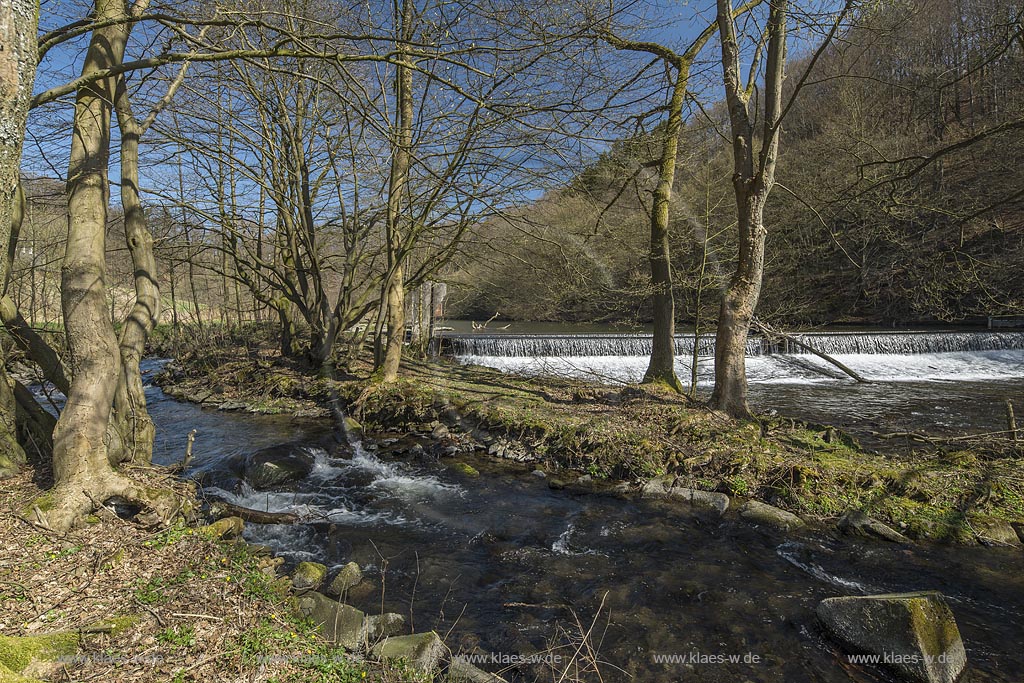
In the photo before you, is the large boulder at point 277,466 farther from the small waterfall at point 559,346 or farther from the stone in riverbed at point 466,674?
the small waterfall at point 559,346

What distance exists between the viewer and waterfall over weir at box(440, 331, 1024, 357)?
16.6m

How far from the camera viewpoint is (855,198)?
707cm

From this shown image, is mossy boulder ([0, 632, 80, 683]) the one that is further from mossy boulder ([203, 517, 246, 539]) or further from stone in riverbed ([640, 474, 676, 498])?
stone in riverbed ([640, 474, 676, 498])

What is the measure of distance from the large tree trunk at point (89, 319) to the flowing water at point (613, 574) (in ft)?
5.05

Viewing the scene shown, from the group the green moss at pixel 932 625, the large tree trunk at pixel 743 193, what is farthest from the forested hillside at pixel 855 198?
the green moss at pixel 932 625

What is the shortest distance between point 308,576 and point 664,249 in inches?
287

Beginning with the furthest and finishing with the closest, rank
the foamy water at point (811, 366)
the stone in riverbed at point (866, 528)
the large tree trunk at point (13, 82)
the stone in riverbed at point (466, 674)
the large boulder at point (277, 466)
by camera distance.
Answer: the foamy water at point (811, 366) < the large boulder at point (277, 466) < the stone in riverbed at point (866, 528) < the stone in riverbed at point (466, 674) < the large tree trunk at point (13, 82)

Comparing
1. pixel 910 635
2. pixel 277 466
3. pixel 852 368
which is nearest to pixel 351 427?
pixel 277 466

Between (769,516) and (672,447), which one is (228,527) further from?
(769,516)

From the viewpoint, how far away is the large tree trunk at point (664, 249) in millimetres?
8727

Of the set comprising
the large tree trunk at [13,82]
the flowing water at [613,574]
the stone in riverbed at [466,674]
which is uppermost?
the large tree trunk at [13,82]

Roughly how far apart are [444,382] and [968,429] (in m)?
9.42

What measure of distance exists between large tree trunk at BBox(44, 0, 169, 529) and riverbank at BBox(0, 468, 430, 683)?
27 cm

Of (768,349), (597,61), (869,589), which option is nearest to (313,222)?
(597,61)
